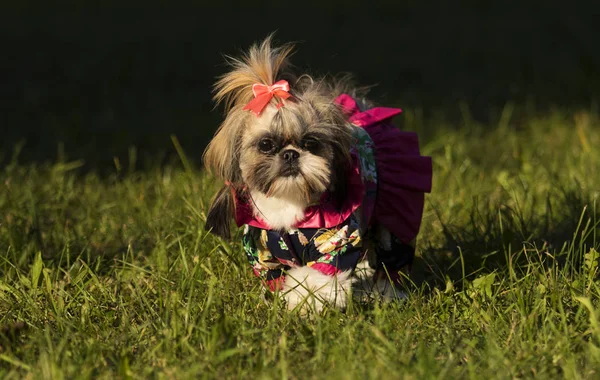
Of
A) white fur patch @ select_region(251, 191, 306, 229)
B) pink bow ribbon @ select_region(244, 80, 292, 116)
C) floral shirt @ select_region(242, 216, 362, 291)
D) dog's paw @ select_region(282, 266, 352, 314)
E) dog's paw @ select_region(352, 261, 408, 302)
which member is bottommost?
dog's paw @ select_region(352, 261, 408, 302)

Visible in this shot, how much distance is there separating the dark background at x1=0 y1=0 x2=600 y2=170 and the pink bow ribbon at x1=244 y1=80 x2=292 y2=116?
7.24ft

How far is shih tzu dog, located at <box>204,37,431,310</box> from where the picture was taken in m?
3.50

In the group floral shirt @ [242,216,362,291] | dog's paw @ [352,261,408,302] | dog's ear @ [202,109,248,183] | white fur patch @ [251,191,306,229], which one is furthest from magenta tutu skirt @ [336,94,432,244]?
dog's ear @ [202,109,248,183]

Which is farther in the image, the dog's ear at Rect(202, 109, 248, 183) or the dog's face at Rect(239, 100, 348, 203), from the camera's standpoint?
the dog's ear at Rect(202, 109, 248, 183)

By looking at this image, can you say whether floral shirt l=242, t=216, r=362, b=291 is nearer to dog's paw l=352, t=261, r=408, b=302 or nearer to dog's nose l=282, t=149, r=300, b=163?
dog's paw l=352, t=261, r=408, b=302

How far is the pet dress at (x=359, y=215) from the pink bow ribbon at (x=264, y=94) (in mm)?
415

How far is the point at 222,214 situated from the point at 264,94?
59 cm

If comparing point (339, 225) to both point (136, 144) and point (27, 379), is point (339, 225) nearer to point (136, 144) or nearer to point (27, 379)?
point (27, 379)

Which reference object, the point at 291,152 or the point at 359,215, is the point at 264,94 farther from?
the point at 359,215

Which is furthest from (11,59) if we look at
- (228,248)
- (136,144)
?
(228,248)

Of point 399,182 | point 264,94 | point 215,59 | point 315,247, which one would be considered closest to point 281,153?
point 264,94

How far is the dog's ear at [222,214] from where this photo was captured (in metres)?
3.80

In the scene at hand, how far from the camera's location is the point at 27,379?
9.68ft

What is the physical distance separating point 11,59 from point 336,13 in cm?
545
